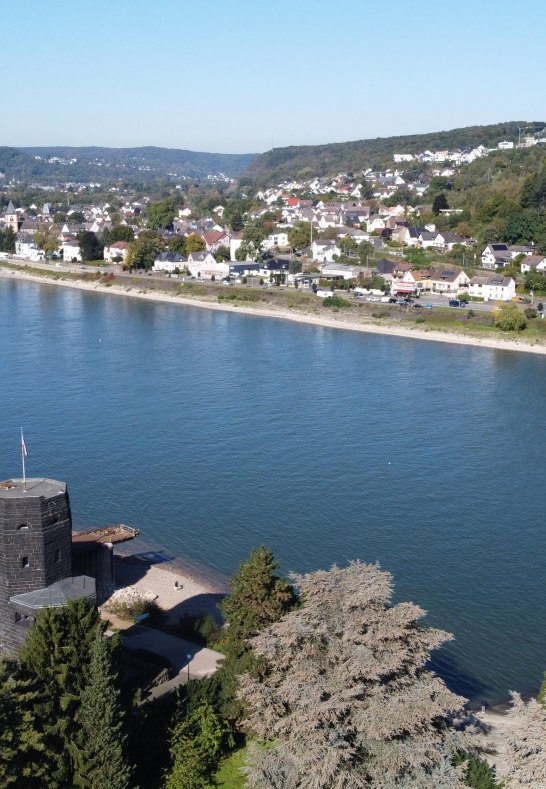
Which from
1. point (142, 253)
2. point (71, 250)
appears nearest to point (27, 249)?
point (71, 250)

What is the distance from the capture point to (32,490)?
24.4 ft

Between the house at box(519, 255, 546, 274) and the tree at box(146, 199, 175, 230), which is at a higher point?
the tree at box(146, 199, 175, 230)

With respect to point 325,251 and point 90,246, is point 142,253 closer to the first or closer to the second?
point 90,246

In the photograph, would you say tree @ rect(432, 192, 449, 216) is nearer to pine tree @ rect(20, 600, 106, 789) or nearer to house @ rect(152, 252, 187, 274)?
house @ rect(152, 252, 187, 274)

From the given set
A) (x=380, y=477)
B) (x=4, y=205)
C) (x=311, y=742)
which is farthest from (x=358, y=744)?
(x=4, y=205)

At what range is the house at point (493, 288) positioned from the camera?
2845cm

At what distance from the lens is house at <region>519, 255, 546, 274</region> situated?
2998cm

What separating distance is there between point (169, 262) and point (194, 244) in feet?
4.68

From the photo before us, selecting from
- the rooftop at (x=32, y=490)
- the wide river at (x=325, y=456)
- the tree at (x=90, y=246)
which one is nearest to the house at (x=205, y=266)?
the tree at (x=90, y=246)

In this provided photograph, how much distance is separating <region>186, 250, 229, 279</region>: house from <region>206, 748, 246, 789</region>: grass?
2928 cm

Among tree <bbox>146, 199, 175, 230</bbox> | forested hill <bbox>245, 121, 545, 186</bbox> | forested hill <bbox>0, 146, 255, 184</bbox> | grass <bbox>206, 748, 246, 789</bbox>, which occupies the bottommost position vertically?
grass <bbox>206, 748, 246, 789</bbox>

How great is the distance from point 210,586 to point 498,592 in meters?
3.42

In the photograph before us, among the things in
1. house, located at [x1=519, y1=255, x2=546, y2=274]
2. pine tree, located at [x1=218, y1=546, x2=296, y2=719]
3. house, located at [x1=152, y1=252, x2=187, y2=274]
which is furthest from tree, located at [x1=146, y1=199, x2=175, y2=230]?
pine tree, located at [x1=218, y1=546, x2=296, y2=719]

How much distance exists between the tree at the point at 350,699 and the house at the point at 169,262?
1230 inches
